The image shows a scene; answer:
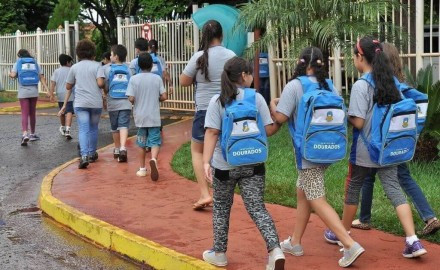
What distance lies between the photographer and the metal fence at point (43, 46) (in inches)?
874

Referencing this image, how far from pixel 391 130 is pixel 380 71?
1.52 feet

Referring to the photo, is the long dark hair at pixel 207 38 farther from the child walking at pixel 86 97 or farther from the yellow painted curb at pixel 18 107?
the yellow painted curb at pixel 18 107

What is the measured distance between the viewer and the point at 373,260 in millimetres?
5469

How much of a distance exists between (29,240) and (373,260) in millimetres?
3324

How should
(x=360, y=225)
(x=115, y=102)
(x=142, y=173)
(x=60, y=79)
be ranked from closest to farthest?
(x=360, y=225), (x=142, y=173), (x=115, y=102), (x=60, y=79)

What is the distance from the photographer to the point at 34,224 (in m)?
7.40

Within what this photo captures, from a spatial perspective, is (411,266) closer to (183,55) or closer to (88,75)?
(88,75)

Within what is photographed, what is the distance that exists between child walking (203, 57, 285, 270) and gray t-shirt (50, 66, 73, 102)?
8330 mm

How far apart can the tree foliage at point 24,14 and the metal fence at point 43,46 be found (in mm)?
3811

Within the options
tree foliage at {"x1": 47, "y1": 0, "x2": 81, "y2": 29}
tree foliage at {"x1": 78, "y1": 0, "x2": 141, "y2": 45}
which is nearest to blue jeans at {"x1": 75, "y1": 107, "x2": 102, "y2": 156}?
tree foliage at {"x1": 47, "y1": 0, "x2": 81, "y2": 29}

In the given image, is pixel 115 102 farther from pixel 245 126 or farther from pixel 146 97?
pixel 245 126

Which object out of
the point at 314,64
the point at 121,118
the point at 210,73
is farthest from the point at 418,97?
the point at 121,118

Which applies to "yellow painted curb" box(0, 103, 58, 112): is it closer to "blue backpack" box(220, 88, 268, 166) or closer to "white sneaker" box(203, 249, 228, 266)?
"white sneaker" box(203, 249, 228, 266)

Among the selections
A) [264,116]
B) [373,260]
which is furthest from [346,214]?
[264,116]
